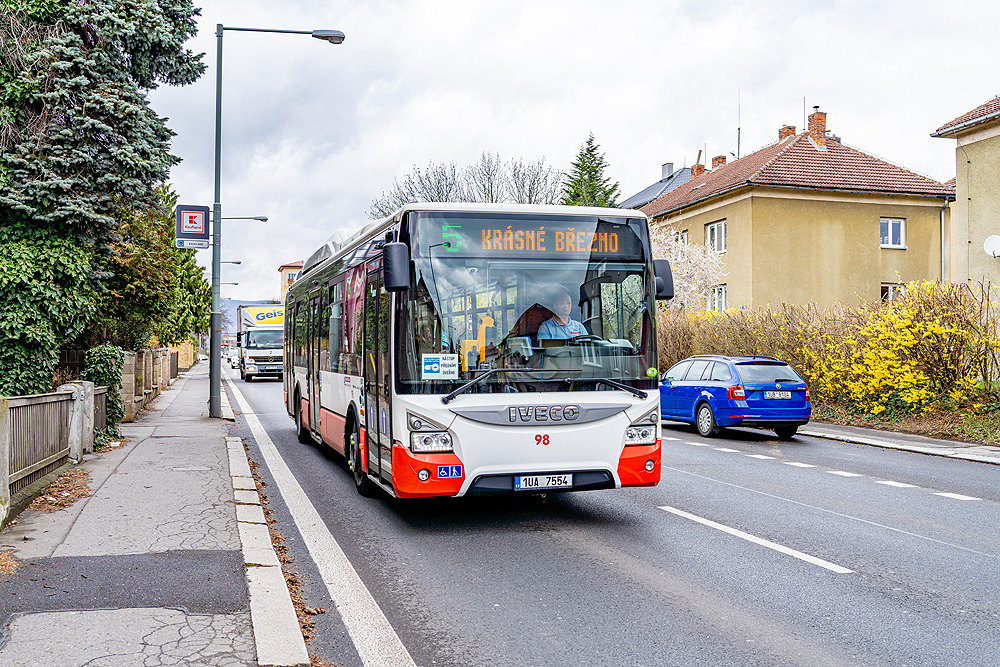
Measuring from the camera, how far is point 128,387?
59.1 ft

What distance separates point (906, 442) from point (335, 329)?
1042cm

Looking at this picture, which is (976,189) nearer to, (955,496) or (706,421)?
(706,421)

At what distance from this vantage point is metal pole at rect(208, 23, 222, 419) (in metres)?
19.6

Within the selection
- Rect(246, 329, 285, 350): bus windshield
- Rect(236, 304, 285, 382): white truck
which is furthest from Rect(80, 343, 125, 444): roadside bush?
Rect(246, 329, 285, 350): bus windshield

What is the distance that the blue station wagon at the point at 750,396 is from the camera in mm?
16531

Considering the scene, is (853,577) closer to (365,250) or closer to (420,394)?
(420,394)

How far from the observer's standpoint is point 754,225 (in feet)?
122

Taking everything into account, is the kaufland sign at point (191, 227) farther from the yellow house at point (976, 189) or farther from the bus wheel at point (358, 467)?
the yellow house at point (976, 189)

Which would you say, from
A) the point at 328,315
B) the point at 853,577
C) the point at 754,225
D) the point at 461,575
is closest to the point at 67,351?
the point at 328,315

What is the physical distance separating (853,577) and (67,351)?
1352 centimetres

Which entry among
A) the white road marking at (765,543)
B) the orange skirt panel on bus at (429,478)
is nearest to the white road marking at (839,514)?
the white road marking at (765,543)

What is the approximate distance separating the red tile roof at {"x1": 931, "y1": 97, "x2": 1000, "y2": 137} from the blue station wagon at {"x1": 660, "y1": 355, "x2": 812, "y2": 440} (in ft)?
38.9

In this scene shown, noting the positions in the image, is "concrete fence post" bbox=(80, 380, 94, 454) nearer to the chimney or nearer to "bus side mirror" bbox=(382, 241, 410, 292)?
"bus side mirror" bbox=(382, 241, 410, 292)

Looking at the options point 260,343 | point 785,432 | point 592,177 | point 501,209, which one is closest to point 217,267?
point 785,432
